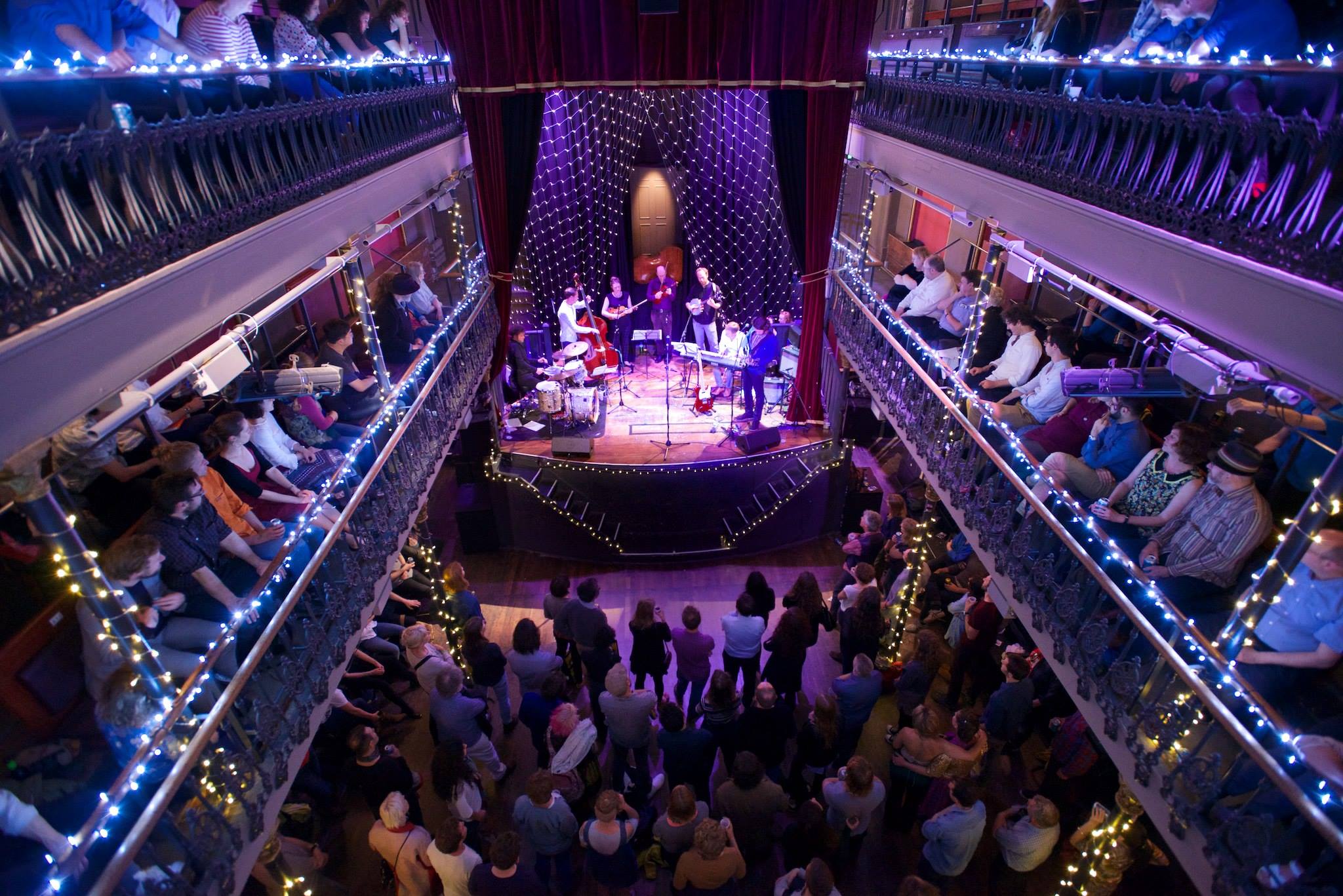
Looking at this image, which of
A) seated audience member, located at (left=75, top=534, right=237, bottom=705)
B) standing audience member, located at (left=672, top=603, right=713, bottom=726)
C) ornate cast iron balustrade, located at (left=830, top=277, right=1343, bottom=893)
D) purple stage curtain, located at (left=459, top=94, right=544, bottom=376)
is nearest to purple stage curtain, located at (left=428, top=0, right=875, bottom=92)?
purple stage curtain, located at (left=459, top=94, right=544, bottom=376)

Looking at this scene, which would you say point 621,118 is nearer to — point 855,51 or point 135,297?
point 855,51

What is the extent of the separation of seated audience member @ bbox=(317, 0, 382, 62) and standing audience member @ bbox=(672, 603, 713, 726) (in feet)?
15.8

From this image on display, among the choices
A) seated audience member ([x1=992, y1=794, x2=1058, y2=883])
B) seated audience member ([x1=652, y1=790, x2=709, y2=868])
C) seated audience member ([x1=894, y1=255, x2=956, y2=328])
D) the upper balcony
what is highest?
the upper balcony

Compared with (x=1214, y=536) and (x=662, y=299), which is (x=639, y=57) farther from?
(x=1214, y=536)

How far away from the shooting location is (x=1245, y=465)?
296 centimetres

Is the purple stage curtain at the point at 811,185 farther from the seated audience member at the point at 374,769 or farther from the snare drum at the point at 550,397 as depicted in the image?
the seated audience member at the point at 374,769

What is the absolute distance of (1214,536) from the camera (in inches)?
124

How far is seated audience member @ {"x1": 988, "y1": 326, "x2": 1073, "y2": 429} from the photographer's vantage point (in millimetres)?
4418

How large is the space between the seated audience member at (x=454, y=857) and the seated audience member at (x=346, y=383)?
2858mm

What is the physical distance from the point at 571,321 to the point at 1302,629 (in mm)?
7611

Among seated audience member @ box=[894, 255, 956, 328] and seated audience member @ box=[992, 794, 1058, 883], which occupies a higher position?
seated audience member @ box=[894, 255, 956, 328]

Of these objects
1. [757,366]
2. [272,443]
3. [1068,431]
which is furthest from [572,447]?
[1068,431]

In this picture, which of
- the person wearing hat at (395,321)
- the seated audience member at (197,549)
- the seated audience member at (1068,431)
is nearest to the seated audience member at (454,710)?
the seated audience member at (197,549)

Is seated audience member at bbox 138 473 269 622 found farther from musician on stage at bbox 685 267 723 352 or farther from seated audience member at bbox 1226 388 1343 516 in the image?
musician on stage at bbox 685 267 723 352
